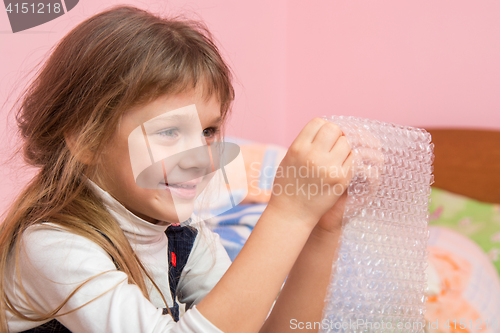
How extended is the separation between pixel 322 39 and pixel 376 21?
22cm

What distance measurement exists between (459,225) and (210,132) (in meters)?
0.82

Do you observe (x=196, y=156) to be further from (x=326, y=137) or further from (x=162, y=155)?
(x=326, y=137)

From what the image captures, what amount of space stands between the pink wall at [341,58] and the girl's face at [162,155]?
0.51 m

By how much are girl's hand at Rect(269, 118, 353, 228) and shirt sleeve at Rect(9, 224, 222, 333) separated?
0.45 feet

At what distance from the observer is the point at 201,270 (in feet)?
2.16

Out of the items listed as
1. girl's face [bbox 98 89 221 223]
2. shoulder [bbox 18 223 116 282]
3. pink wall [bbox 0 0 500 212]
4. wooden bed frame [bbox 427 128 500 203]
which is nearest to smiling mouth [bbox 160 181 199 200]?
girl's face [bbox 98 89 221 223]

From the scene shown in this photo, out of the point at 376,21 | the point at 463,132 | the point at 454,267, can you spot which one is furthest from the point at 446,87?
the point at 454,267

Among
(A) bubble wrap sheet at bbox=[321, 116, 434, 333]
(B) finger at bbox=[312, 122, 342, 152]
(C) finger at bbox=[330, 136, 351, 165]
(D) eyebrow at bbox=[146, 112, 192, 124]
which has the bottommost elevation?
(A) bubble wrap sheet at bbox=[321, 116, 434, 333]

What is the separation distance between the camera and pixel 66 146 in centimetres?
51

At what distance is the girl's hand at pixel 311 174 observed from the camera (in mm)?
391

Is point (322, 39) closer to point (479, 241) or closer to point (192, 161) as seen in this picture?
point (479, 241)

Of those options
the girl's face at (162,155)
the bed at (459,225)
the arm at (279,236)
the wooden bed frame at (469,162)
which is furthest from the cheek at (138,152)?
the wooden bed frame at (469,162)

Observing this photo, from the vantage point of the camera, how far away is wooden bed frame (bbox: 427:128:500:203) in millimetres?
1155

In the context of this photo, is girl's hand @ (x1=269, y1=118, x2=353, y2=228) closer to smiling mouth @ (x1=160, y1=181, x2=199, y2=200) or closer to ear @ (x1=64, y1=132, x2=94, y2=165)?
smiling mouth @ (x1=160, y1=181, x2=199, y2=200)
